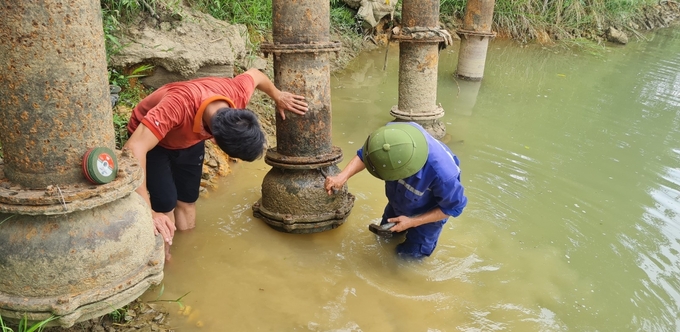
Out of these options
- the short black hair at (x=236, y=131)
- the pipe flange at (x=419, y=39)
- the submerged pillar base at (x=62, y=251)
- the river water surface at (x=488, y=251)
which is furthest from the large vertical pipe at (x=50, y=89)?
the pipe flange at (x=419, y=39)

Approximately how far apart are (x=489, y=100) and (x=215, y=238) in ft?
15.4

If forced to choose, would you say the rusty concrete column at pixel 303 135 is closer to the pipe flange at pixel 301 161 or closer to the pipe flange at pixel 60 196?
the pipe flange at pixel 301 161

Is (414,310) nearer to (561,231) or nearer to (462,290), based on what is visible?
(462,290)

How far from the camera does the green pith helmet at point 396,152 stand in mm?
2504

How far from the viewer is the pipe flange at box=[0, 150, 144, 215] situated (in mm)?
1619

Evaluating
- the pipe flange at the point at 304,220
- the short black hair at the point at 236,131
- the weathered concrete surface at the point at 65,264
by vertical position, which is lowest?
the pipe flange at the point at 304,220

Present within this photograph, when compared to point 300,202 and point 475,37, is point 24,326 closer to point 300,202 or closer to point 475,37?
point 300,202

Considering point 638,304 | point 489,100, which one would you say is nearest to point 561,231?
point 638,304

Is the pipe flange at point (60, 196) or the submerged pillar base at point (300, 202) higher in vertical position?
the pipe flange at point (60, 196)

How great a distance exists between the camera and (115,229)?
176cm

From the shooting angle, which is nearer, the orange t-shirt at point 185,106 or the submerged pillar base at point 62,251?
the submerged pillar base at point 62,251

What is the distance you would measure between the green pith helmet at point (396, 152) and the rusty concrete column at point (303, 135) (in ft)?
2.00

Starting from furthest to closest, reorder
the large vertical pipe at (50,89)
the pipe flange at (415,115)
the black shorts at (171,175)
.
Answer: the pipe flange at (415,115) → the black shorts at (171,175) → the large vertical pipe at (50,89)

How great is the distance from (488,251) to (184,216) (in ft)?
6.32
